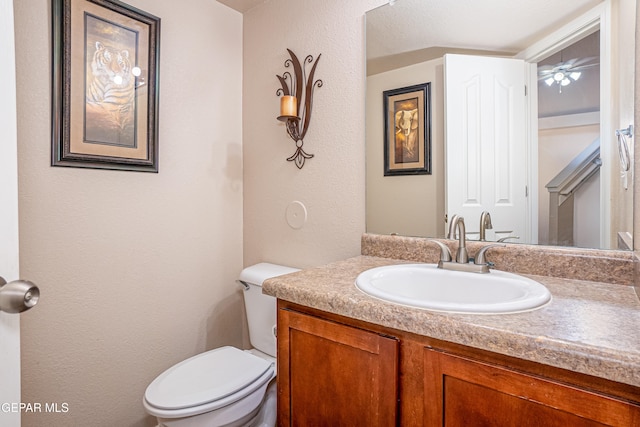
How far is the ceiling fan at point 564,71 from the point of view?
1.00m

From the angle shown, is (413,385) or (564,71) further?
(564,71)

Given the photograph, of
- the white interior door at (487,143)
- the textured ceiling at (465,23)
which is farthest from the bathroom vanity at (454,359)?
the textured ceiling at (465,23)

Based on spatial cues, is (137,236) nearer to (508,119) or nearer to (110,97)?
(110,97)

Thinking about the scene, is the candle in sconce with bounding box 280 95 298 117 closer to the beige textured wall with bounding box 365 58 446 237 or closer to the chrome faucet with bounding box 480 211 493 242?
the beige textured wall with bounding box 365 58 446 237

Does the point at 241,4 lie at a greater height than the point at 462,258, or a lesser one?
greater

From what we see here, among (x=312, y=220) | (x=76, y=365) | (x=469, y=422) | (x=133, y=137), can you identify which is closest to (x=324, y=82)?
(x=312, y=220)

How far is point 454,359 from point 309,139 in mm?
1218

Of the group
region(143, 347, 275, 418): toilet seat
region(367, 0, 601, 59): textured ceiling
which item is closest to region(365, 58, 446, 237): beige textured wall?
region(367, 0, 601, 59): textured ceiling

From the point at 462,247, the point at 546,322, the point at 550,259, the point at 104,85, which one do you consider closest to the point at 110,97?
the point at 104,85

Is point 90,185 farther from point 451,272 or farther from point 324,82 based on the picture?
point 451,272

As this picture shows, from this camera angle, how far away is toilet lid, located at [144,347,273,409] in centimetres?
110

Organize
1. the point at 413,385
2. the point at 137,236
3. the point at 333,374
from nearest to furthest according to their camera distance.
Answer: the point at 413,385
the point at 333,374
the point at 137,236

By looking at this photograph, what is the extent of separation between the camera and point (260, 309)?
1570 mm

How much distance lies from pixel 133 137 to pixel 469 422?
5.26 ft
